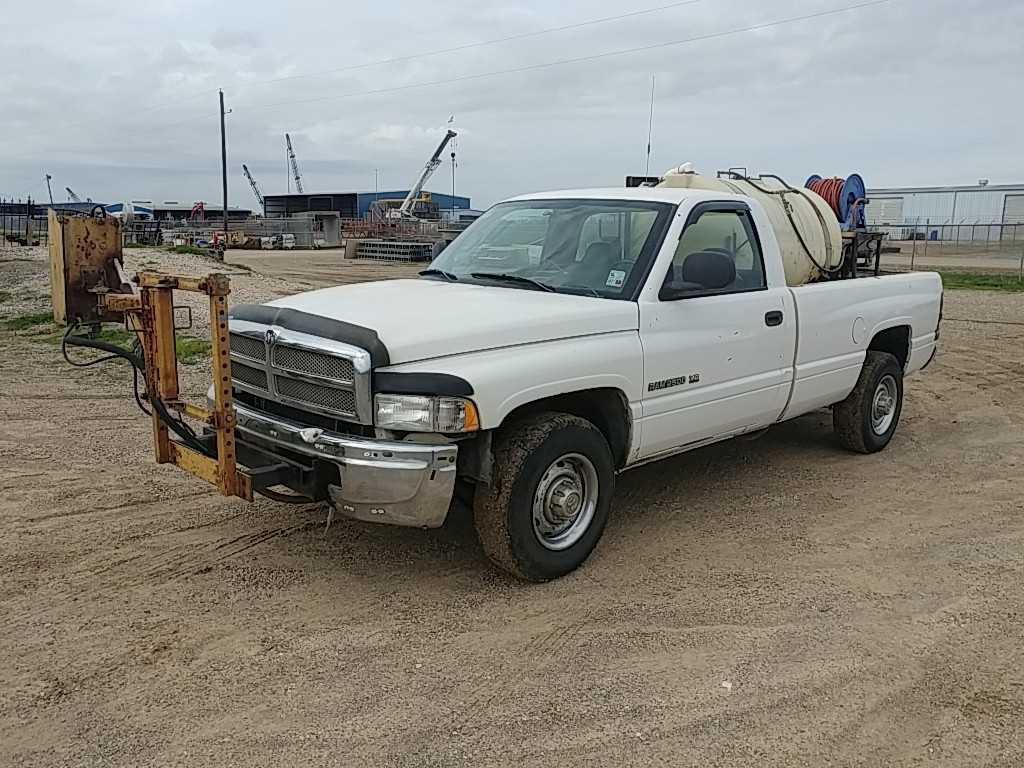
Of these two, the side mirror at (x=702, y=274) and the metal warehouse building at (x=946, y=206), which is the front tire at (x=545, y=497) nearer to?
the side mirror at (x=702, y=274)

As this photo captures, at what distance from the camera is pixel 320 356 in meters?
4.36

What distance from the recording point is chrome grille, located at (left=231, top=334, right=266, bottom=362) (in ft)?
15.5

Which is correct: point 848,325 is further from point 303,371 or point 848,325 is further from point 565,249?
point 303,371

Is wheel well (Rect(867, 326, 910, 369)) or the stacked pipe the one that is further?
the stacked pipe

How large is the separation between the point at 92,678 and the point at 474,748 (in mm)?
1588

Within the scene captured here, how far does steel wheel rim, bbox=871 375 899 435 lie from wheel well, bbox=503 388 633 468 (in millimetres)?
3114

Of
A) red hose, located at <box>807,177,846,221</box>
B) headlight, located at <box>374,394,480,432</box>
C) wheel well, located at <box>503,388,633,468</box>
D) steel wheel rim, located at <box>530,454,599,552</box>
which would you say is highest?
red hose, located at <box>807,177,846,221</box>

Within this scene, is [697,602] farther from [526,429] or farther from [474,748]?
A: [474,748]

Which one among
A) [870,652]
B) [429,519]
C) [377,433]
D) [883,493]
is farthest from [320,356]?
[883,493]

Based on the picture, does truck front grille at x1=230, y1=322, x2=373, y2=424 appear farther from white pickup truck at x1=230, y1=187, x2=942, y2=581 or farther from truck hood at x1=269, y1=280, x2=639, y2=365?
truck hood at x1=269, y1=280, x2=639, y2=365

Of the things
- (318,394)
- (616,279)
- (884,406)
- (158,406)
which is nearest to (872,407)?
(884,406)

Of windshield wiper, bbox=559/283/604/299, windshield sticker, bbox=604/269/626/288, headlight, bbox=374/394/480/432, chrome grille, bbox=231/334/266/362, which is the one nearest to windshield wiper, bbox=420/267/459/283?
windshield wiper, bbox=559/283/604/299

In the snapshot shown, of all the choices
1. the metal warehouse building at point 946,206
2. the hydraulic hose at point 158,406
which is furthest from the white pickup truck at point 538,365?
the metal warehouse building at point 946,206

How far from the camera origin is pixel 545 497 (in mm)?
4680
